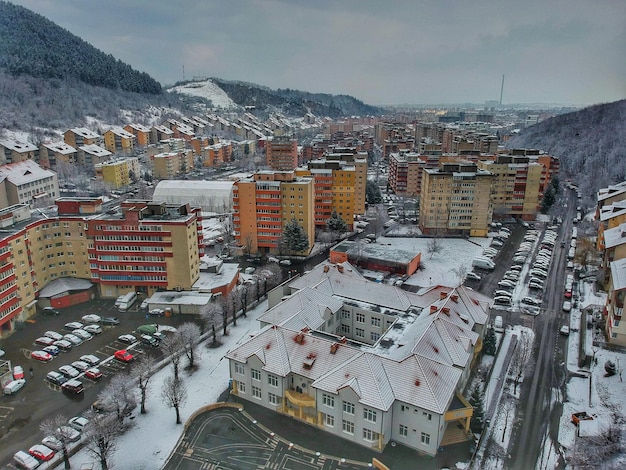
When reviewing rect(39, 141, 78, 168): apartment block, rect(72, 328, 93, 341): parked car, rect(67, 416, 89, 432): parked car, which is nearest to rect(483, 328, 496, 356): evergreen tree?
rect(67, 416, 89, 432): parked car

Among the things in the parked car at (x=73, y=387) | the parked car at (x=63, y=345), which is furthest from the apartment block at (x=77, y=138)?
the parked car at (x=73, y=387)

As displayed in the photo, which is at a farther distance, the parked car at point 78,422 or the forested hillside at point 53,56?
the forested hillside at point 53,56

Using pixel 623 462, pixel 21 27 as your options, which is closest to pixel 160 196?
pixel 623 462

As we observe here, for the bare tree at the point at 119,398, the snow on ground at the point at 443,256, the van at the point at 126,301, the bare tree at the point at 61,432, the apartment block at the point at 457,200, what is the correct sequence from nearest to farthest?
the bare tree at the point at 61,432, the bare tree at the point at 119,398, the van at the point at 126,301, the snow on ground at the point at 443,256, the apartment block at the point at 457,200

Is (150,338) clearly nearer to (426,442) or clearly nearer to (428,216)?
(426,442)

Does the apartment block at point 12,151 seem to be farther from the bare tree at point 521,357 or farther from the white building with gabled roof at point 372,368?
the bare tree at point 521,357

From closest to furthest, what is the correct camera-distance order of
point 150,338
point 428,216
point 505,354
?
1. point 505,354
2. point 150,338
3. point 428,216
